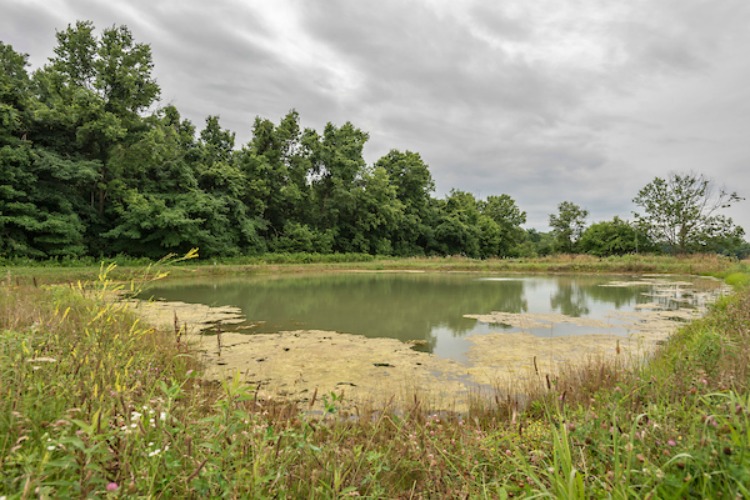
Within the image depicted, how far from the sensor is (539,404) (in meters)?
3.61

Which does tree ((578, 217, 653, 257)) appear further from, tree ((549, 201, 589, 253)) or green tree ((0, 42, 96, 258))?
green tree ((0, 42, 96, 258))

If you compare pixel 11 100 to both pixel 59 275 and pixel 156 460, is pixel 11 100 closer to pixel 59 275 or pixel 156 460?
pixel 59 275

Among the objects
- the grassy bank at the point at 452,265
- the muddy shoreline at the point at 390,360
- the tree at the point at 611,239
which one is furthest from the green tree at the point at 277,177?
the tree at the point at 611,239

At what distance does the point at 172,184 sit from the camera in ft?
83.6

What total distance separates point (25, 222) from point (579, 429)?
23311mm

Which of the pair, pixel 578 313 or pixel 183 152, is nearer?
pixel 578 313

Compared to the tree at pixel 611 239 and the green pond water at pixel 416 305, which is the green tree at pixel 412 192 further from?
the green pond water at pixel 416 305

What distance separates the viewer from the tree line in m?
19.5

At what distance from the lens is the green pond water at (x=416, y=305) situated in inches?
303

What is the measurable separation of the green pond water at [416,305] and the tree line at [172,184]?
9.08 m

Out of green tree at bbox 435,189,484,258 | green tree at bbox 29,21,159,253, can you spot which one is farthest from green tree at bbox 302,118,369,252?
green tree at bbox 29,21,159,253

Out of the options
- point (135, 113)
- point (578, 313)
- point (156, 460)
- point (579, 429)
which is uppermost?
point (135, 113)

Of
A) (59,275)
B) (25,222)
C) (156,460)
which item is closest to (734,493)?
(156,460)

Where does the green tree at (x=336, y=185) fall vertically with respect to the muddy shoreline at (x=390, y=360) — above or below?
above
